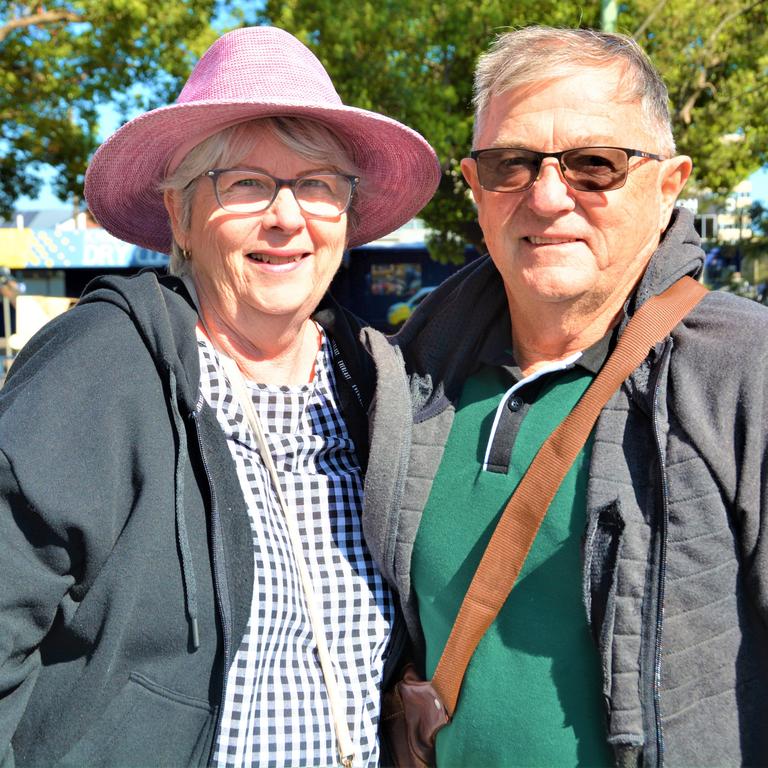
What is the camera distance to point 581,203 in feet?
6.71

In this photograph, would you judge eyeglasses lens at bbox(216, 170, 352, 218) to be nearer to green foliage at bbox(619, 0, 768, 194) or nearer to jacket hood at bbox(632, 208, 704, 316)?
jacket hood at bbox(632, 208, 704, 316)

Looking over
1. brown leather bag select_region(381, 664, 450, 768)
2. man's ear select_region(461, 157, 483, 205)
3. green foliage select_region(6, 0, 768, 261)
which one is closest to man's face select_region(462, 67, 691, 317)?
man's ear select_region(461, 157, 483, 205)

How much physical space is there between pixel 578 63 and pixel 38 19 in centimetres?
1057

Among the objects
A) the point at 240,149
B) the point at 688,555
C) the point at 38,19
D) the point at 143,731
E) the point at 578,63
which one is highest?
the point at 38,19

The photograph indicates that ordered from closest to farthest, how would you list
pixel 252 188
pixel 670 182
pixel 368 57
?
pixel 670 182, pixel 252 188, pixel 368 57

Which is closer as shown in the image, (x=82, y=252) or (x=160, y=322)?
(x=160, y=322)

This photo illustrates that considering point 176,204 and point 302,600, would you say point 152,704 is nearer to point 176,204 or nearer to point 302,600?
point 302,600

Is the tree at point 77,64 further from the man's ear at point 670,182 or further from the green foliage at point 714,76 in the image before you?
the man's ear at point 670,182

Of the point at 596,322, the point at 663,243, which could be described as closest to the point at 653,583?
the point at 596,322

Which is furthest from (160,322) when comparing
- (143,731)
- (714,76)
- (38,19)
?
(714,76)

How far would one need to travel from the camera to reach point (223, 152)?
7.42ft

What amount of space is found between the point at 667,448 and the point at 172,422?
1067mm

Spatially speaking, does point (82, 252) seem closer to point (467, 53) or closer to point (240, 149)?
point (467, 53)

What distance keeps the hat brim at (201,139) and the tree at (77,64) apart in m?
9.35
